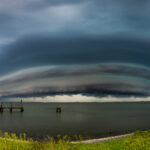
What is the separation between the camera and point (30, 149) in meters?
8.21

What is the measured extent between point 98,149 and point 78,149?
3.87 ft

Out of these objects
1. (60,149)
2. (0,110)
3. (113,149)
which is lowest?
(0,110)

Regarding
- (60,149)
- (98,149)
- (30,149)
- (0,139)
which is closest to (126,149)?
(98,149)

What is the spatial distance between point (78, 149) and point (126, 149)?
2.74 m

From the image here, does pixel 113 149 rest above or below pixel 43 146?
below

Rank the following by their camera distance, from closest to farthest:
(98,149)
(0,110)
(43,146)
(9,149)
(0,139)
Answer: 1. (9,149)
2. (43,146)
3. (98,149)
4. (0,139)
5. (0,110)

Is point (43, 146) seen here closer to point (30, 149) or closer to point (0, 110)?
point (30, 149)

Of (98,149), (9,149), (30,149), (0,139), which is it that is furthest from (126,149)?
(0,139)

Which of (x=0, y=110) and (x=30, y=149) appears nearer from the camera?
(x=30, y=149)

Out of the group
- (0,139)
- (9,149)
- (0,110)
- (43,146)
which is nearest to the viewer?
(9,149)

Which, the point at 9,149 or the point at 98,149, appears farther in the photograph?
the point at 98,149

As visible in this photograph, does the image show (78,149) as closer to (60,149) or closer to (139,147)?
(60,149)

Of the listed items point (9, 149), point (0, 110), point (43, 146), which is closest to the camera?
point (9, 149)

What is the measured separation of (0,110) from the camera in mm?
82250
